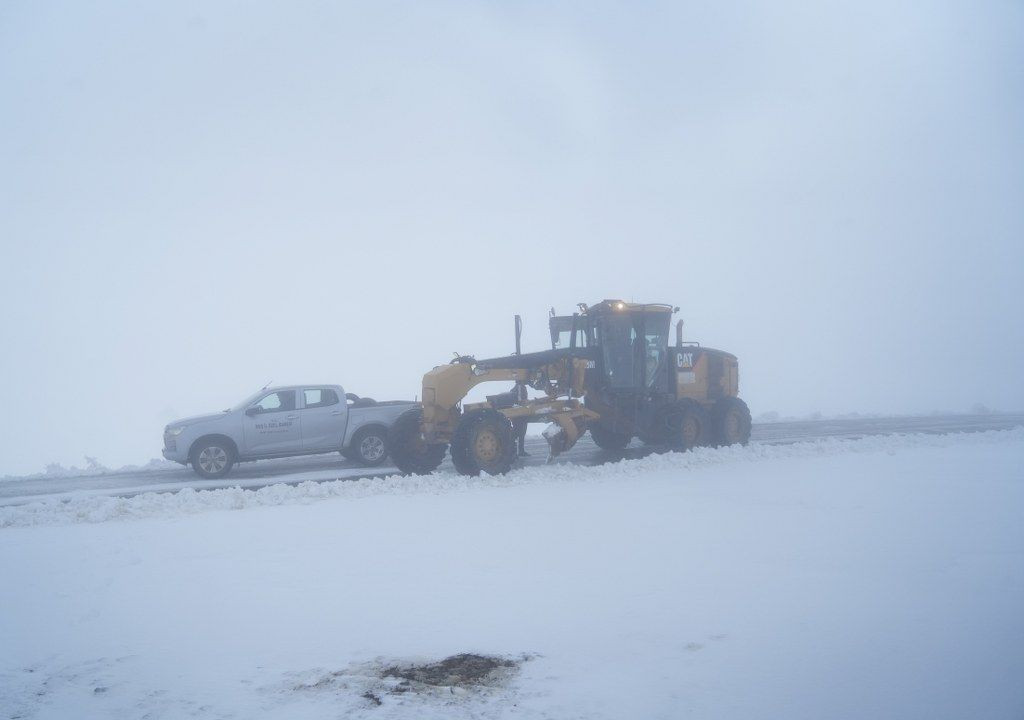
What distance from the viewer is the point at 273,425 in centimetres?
1552

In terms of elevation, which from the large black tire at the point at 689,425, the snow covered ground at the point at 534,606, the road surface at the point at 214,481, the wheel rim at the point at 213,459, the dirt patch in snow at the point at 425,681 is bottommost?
the dirt patch in snow at the point at 425,681

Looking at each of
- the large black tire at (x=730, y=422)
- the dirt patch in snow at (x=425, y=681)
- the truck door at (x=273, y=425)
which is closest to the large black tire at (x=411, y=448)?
the truck door at (x=273, y=425)

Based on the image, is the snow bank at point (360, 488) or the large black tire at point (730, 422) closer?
the snow bank at point (360, 488)

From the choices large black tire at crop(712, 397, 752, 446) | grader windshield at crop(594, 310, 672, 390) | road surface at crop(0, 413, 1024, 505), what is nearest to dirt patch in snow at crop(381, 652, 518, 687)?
road surface at crop(0, 413, 1024, 505)

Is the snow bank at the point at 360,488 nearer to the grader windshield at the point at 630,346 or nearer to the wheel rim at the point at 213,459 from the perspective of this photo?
the grader windshield at the point at 630,346

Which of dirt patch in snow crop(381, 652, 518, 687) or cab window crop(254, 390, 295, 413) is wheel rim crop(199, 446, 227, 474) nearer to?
cab window crop(254, 390, 295, 413)

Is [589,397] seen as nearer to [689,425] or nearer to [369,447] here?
[689,425]

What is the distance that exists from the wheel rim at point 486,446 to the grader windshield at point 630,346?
3.31 m

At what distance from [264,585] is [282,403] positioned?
385 inches

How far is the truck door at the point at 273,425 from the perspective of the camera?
15344mm

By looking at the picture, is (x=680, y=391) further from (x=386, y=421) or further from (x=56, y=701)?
(x=56, y=701)

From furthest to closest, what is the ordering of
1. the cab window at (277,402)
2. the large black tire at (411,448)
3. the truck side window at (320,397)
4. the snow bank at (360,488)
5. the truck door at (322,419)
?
the truck side window at (320,397)
the truck door at (322,419)
the cab window at (277,402)
the large black tire at (411,448)
the snow bank at (360,488)

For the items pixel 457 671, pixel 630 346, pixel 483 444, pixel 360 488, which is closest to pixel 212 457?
pixel 360 488

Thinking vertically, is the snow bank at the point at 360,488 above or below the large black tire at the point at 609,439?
below
